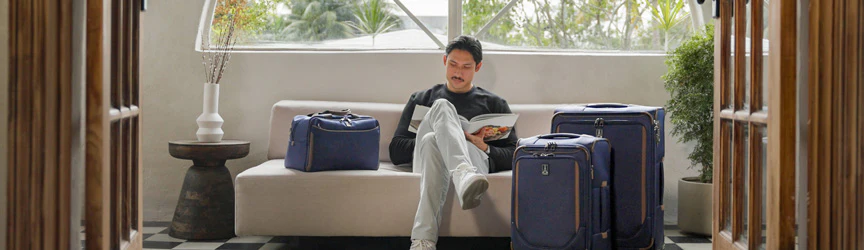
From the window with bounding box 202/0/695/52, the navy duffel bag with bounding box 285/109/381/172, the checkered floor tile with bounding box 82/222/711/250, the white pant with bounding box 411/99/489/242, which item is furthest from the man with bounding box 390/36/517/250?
the window with bounding box 202/0/695/52

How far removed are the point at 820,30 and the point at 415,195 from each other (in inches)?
77.4

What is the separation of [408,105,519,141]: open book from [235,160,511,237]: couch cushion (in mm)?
303

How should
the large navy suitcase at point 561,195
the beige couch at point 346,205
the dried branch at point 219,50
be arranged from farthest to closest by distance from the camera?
1. the dried branch at point 219,50
2. the beige couch at point 346,205
3. the large navy suitcase at point 561,195

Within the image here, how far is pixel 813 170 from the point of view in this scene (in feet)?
5.47

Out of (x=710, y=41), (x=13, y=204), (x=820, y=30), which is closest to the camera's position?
(x=13, y=204)

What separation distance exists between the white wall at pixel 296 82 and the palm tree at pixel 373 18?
0.23 metres

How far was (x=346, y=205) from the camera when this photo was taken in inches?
130

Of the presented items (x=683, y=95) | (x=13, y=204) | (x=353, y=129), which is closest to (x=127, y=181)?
(x=13, y=204)

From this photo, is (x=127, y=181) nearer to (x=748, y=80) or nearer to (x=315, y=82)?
(x=748, y=80)

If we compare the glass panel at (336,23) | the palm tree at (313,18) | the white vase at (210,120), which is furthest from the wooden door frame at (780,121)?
the palm tree at (313,18)

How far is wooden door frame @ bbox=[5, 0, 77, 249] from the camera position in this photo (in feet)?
4.99

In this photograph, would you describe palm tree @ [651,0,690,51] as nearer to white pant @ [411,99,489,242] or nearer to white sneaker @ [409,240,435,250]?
white pant @ [411,99,489,242]

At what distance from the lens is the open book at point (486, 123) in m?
3.57

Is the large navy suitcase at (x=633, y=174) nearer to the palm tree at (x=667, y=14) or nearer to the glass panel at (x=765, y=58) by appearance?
the glass panel at (x=765, y=58)
